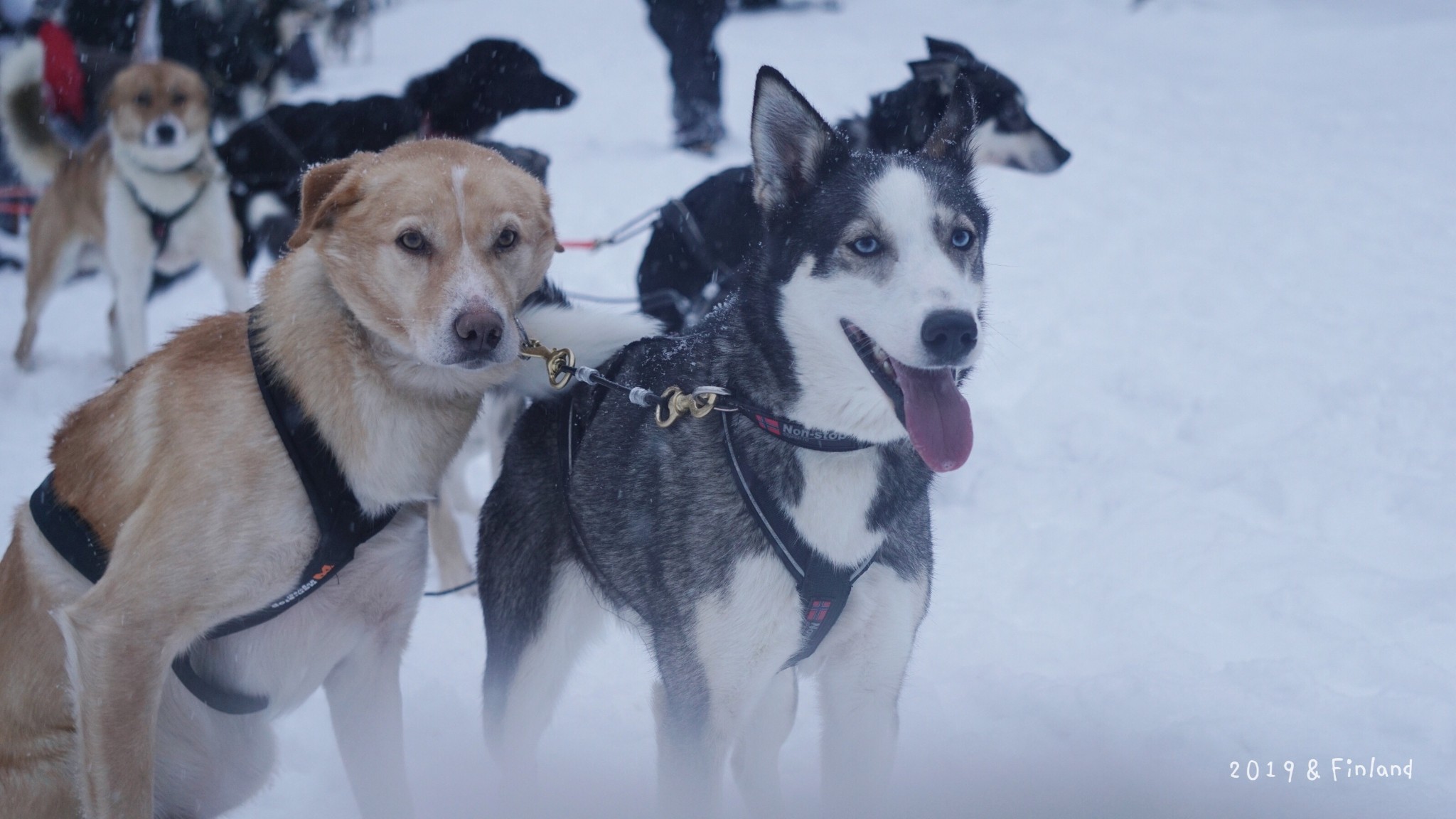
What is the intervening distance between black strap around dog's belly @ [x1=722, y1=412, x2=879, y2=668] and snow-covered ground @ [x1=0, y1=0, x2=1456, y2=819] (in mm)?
769

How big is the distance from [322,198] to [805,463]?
3.65 feet

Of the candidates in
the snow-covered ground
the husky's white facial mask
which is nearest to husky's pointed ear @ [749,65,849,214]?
the husky's white facial mask

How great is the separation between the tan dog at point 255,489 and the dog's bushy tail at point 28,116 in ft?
16.8

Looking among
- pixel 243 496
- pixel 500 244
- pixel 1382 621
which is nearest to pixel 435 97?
pixel 500 244

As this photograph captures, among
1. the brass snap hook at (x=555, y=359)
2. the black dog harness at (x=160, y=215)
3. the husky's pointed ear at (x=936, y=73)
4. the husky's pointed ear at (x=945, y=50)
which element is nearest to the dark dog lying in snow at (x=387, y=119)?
the black dog harness at (x=160, y=215)

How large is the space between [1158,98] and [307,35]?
1279 cm

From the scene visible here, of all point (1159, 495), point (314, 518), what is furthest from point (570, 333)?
point (1159, 495)

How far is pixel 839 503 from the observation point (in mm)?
1944

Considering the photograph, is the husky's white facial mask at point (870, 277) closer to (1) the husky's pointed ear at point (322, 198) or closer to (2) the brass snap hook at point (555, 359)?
(2) the brass snap hook at point (555, 359)

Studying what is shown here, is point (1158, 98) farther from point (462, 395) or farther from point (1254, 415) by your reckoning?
point (462, 395)

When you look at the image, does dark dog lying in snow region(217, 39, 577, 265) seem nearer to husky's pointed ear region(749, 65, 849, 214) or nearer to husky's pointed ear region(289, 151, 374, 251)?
husky's pointed ear region(289, 151, 374, 251)

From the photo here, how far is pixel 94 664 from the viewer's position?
5.86 feet

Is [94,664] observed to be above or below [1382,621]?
above

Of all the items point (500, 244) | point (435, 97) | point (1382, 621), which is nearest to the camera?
point (500, 244)
